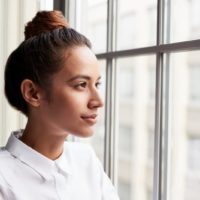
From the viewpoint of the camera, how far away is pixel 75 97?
33.2 inches

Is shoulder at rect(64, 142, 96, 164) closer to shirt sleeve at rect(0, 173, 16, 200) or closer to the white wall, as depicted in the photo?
shirt sleeve at rect(0, 173, 16, 200)

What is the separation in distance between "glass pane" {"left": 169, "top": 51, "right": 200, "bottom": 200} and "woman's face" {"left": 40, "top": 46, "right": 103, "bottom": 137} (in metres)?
0.29

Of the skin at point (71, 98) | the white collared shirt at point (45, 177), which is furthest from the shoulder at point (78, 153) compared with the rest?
the skin at point (71, 98)

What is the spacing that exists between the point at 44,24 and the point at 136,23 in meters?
0.44

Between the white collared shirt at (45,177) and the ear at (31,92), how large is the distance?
113 millimetres

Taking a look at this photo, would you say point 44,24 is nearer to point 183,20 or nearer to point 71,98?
point 71,98

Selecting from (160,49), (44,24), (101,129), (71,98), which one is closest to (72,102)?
(71,98)

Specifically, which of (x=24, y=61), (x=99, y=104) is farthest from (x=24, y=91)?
(x=99, y=104)

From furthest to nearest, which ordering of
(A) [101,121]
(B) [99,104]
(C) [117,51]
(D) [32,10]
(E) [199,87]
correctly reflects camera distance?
1. (D) [32,10]
2. (A) [101,121]
3. (C) [117,51]
4. (E) [199,87]
5. (B) [99,104]

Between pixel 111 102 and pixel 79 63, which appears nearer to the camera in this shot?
pixel 79 63

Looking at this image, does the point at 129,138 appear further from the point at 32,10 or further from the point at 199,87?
the point at 32,10

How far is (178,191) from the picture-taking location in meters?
1.07

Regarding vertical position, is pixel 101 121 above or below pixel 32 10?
below

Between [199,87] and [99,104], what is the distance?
0.31 m
